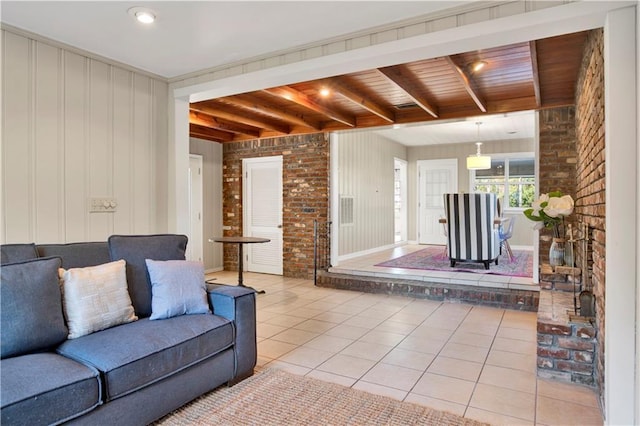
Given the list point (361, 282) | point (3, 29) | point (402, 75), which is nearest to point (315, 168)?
point (361, 282)

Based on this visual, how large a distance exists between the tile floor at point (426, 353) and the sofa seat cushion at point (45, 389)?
1.42 metres

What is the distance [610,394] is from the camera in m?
2.00

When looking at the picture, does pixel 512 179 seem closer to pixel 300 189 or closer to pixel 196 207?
pixel 300 189

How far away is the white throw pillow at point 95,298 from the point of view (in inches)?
84.8

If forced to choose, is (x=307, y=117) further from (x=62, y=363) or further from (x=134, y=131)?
(x=62, y=363)

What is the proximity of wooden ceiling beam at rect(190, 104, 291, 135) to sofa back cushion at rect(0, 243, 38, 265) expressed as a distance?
9.65 feet

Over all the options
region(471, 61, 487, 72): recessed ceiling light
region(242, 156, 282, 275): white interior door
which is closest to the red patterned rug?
region(242, 156, 282, 275): white interior door

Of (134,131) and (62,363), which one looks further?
(134,131)

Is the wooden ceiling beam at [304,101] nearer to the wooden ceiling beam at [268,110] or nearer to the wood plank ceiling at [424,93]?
the wood plank ceiling at [424,93]

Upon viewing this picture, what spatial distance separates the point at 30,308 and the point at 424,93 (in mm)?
4097

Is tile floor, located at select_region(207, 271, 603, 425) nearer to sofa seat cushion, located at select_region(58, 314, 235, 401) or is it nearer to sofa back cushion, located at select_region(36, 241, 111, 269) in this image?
sofa seat cushion, located at select_region(58, 314, 235, 401)

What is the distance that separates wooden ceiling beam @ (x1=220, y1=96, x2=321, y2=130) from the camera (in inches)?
181

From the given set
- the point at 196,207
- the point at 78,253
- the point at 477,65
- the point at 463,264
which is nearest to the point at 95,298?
the point at 78,253

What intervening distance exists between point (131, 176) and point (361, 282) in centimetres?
327
